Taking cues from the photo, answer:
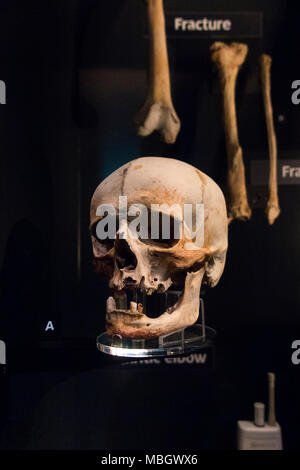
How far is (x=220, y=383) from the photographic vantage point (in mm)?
1164

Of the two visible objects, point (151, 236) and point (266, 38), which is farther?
point (266, 38)

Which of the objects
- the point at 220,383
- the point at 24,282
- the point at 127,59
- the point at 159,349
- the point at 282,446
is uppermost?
the point at 127,59

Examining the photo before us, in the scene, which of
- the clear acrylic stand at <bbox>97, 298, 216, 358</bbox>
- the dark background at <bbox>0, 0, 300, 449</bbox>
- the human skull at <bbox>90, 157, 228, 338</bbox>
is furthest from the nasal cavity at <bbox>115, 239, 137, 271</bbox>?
the dark background at <bbox>0, 0, 300, 449</bbox>

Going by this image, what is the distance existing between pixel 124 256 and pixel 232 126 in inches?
20.0

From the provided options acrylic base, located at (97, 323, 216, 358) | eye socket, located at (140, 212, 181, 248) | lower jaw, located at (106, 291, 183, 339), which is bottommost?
acrylic base, located at (97, 323, 216, 358)

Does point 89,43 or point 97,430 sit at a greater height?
point 89,43

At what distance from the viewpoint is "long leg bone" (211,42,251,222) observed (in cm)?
114

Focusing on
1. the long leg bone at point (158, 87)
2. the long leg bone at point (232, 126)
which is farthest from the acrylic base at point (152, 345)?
the long leg bone at point (158, 87)

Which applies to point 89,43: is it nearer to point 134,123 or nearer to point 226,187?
point 134,123

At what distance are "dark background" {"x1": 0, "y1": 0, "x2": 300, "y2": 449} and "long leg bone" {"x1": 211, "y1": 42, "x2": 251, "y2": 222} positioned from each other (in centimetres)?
2

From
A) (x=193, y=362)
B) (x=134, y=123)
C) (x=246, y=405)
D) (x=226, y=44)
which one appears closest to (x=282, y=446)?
(x=246, y=405)

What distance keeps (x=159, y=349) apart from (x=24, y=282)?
45cm

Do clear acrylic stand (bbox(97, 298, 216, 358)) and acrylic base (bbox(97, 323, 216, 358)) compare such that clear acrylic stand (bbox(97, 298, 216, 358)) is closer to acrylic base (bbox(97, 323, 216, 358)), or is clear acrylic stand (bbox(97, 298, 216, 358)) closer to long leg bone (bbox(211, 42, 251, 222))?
acrylic base (bbox(97, 323, 216, 358))

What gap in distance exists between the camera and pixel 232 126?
1150mm
